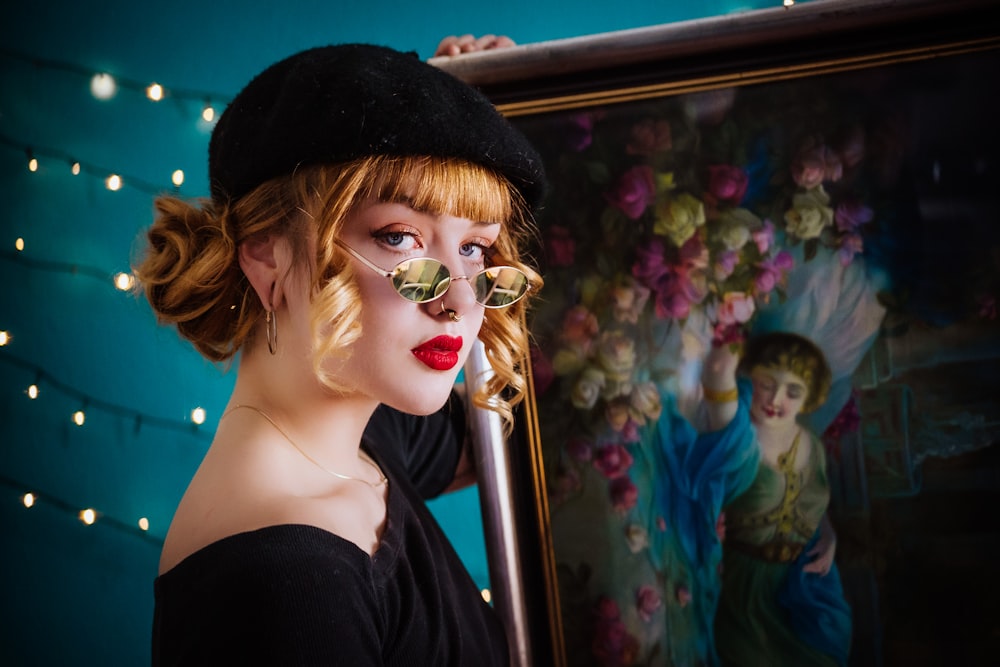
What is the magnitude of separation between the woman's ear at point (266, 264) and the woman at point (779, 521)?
571 mm

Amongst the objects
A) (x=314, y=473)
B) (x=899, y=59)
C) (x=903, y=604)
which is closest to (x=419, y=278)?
(x=314, y=473)

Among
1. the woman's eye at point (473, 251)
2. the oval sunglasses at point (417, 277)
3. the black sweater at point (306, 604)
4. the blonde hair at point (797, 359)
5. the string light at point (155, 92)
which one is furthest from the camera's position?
the string light at point (155, 92)

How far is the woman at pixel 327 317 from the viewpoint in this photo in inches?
29.8

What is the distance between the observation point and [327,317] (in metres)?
0.80

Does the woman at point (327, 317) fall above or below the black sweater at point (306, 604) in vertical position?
above

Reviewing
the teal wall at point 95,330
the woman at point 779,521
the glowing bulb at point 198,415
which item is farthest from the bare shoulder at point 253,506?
the glowing bulb at point 198,415

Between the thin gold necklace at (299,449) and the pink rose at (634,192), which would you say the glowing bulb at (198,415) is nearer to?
the thin gold necklace at (299,449)

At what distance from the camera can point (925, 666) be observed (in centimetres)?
101

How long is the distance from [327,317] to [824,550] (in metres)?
0.71

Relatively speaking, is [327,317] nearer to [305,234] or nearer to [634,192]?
[305,234]

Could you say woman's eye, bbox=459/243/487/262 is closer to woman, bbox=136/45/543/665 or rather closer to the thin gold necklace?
woman, bbox=136/45/543/665

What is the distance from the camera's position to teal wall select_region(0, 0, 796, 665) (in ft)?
5.90

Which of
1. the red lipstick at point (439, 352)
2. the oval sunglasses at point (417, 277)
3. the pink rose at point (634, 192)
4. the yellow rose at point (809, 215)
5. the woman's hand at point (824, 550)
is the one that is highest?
the pink rose at point (634, 192)

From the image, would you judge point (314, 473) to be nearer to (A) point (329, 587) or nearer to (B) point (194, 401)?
(A) point (329, 587)
